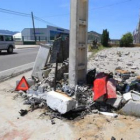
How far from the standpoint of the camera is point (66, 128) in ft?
11.6

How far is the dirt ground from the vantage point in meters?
3.26

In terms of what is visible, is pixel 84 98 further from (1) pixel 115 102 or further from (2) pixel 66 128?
(2) pixel 66 128

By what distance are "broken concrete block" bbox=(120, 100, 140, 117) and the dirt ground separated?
0.15m

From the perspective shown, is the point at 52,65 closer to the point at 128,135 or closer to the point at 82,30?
the point at 82,30

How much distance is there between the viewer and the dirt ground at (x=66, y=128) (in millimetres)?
3256

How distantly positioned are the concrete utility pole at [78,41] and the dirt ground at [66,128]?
155cm

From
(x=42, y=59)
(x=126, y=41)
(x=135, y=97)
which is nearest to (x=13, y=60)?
(x=42, y=59)

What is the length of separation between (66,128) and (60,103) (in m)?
0.60

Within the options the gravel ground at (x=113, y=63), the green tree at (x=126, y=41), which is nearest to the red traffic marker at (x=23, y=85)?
the gravel ground at (x=113, y=63)

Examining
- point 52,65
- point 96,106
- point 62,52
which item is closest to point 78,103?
point 96,106

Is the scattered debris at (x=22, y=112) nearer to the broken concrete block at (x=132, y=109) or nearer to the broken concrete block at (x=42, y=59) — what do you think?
the broken concrete block at (x=132, y=109)

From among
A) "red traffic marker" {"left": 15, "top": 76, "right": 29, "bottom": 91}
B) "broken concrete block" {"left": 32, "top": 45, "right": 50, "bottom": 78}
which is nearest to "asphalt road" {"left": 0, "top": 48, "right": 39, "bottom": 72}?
"broken concrete block" {"left": 32, "top": 45, "right": 50, "bottom": 78}

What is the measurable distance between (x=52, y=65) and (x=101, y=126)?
3742 millimetres

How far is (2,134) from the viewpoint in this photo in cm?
336
